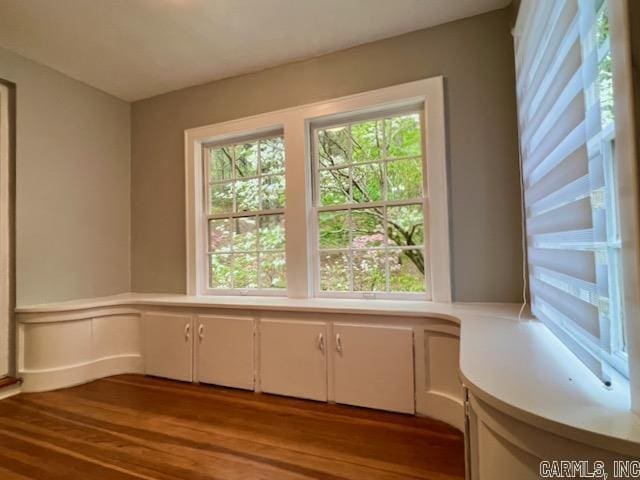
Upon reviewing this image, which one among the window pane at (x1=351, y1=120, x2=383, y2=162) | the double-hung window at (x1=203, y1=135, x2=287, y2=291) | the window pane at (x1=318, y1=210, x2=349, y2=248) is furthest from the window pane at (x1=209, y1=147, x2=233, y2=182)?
the window pane at (x1=351, y1=120, x2=383, y2=162)

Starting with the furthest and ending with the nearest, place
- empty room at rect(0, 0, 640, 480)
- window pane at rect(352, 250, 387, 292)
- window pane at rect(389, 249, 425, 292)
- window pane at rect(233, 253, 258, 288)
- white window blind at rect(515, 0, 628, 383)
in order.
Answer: window pane at rect(233, 253, 258, 288)
window pane at rect(352, 250, 387, 292)
window pane at rect(389, 249, 425, 292)
empty room at rect(0, 0, 640, 480)
white window blind at rect(515, 0, 628, 383)

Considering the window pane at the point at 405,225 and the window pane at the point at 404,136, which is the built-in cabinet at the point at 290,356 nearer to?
the window pane at the point at 405,225

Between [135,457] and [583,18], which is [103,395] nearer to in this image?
[135,457]

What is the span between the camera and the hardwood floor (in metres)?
1.75

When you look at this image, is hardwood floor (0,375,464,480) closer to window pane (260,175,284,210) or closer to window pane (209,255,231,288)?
window pane (209,255,231,288)

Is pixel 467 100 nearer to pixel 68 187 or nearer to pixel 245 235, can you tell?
pixel 245 235

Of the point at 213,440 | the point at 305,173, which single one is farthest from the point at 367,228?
the point at 213,440

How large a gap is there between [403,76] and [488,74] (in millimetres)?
600

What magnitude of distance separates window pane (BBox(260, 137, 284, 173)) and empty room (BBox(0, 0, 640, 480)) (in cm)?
2

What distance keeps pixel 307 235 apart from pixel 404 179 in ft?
3.00

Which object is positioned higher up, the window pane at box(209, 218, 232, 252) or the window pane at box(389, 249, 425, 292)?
the window pane at box(209, 218, 232, 252)

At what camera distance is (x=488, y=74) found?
8.20 ft

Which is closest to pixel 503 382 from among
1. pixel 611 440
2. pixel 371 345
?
pixel 611 440

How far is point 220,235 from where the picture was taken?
138 inches
